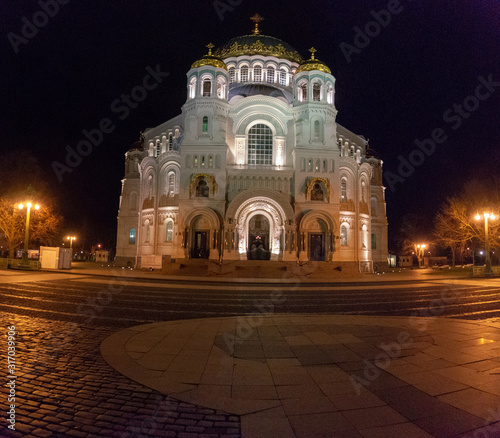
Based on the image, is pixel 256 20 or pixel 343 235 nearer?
pixel 343 235

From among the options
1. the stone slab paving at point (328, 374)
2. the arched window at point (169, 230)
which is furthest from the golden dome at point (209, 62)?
the stone slab paving at point (328, 374)

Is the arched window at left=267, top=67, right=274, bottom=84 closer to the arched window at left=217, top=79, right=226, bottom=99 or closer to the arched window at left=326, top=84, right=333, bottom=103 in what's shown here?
the arched window at left=326, top=84, right=333, bottom=103

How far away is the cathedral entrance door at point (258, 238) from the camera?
39.8 metres

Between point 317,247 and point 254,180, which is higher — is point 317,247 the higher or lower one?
the lower one

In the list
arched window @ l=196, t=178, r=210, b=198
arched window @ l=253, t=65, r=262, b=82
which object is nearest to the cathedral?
arched window @ l=196, t=178, r=210, b=198

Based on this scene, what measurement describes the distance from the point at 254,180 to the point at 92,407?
35.2 m

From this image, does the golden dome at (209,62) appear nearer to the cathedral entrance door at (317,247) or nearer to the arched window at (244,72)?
the arched window at (244,72)

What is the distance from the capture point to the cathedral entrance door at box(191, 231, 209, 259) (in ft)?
126

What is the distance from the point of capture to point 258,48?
50594 mm

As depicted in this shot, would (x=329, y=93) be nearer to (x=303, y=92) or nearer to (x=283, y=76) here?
(x=303, y=92)

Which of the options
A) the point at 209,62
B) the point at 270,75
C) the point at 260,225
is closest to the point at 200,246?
the point at 260,225

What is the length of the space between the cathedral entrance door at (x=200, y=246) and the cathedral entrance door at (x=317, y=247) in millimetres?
10887

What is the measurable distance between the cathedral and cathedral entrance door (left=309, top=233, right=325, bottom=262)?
0.10 metres

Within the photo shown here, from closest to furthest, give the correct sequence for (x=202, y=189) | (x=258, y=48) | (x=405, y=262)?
1. (x=202, y=189)
2. (x=258, y=48)
3. (x=405, y=262)
